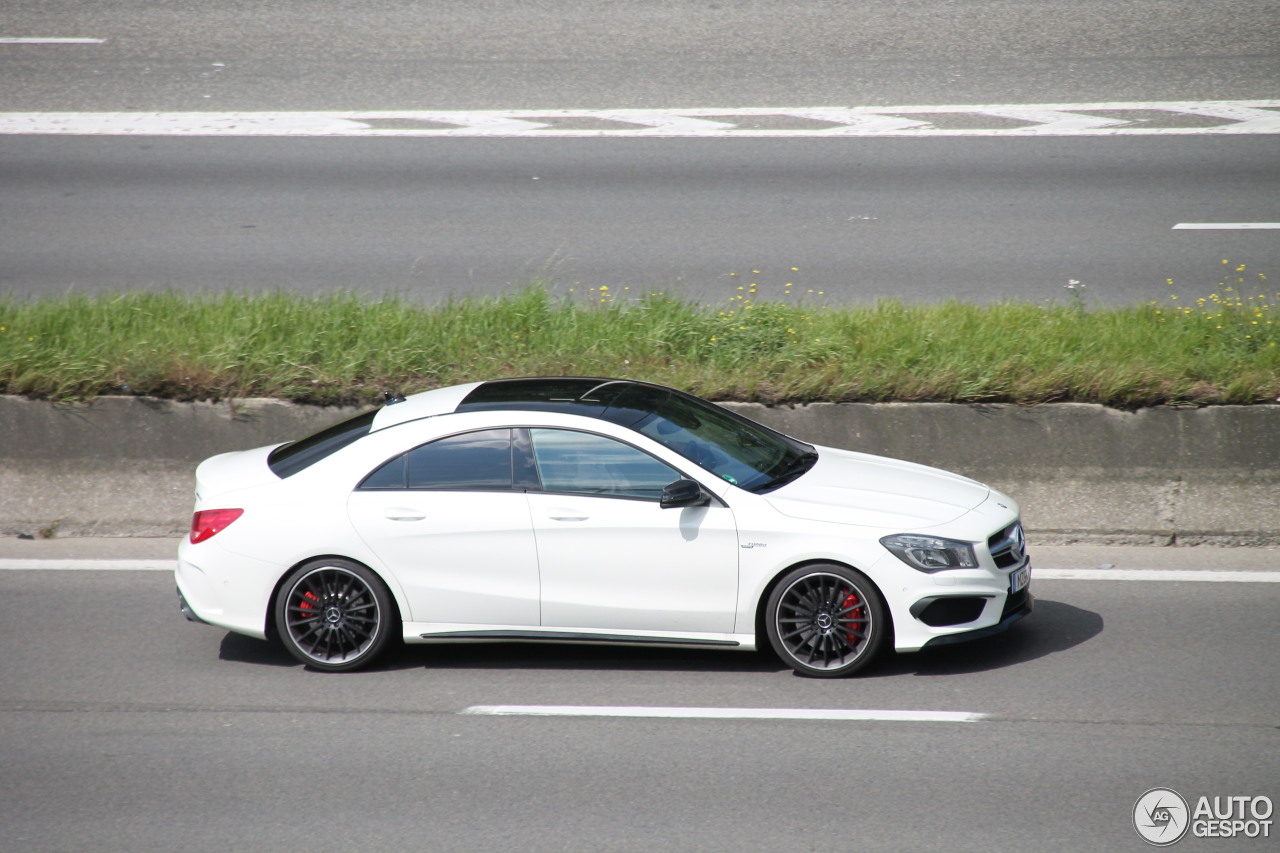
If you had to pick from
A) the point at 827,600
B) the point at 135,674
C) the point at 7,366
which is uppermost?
the point at 7,366

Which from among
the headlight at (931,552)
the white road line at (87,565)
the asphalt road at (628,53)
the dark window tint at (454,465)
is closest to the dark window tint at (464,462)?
the dark window tint at (454,465)

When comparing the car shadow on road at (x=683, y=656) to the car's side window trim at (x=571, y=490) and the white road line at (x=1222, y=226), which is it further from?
the white road line at (x=1222, y=226)

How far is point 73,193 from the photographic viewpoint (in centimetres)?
1305

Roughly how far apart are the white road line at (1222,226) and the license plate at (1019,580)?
666 cm

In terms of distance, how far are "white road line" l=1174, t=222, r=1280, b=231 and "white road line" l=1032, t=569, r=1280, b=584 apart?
519 centimetres

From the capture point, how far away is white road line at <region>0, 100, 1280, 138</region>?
14.5 metres

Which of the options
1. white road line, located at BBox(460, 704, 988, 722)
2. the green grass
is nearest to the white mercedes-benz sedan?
white road line, located at BBox(460, 704, 988, 722)

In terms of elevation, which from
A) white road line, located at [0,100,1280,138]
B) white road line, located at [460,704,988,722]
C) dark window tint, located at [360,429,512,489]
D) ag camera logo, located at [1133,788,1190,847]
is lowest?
ag camera logo, located at [1133,788,1190,847]

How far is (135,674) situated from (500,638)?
6.58 ft

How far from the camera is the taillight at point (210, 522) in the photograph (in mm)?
6535

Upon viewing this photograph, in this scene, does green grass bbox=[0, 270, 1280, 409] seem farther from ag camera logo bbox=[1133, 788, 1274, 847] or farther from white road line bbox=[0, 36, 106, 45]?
white road line bbox=[0, 36, 106, 45]

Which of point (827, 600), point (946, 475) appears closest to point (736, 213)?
point (946, 475)

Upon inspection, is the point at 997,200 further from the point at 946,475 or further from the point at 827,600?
the point at 827,600

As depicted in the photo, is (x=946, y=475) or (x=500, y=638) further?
(x=946, y=475)
